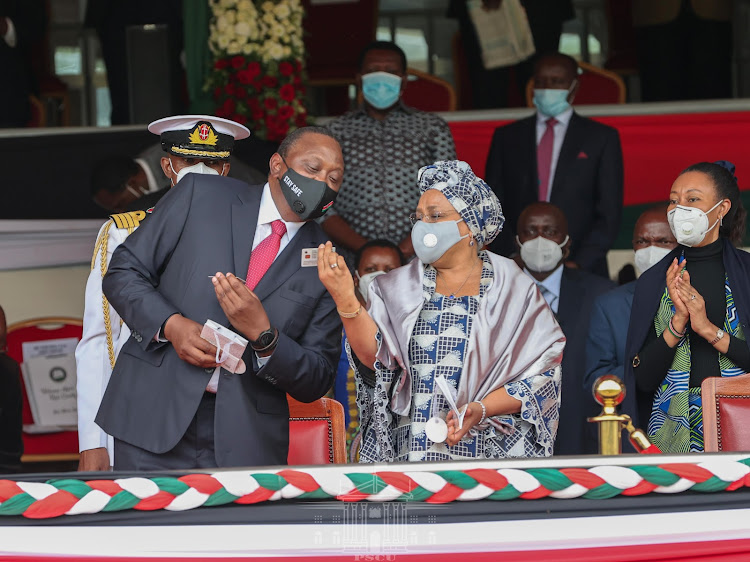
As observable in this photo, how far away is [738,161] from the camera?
656 cm

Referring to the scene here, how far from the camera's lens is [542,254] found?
204 inches

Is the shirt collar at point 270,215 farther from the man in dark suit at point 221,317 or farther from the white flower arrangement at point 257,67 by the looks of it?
the white flower arrangement at point 257,67

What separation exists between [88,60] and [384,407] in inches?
266

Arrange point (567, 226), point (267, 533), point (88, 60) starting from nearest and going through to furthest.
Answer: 1. point (267, 533)
2. point (567, 226)
3. point (88, 60)

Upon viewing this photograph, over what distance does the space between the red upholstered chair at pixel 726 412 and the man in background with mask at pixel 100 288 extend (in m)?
1.64

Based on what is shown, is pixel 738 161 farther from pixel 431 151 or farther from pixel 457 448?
pixel 457 448

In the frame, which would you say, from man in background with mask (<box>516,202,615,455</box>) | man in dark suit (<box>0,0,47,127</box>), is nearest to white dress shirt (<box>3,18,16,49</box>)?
man in dark suit (<box>0,0,47,127</box>)

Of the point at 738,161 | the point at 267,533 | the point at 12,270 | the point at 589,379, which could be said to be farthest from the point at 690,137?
the point at 267,533

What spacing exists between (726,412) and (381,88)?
2.57 metres

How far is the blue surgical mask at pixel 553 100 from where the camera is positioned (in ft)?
19.4

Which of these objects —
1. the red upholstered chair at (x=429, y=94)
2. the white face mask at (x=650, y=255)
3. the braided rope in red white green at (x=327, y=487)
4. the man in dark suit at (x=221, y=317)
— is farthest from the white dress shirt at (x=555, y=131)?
the braided rope in red white green at (x=327, y=487)

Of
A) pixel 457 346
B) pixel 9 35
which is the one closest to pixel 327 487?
pixel 457 346

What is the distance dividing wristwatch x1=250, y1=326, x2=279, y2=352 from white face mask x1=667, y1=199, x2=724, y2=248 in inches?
60.2

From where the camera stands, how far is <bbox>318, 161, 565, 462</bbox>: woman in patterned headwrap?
341cm
